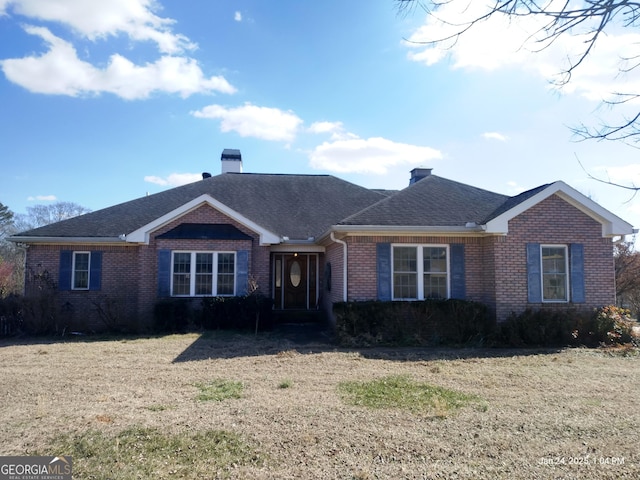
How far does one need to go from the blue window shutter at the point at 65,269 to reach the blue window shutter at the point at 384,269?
33.6 ft

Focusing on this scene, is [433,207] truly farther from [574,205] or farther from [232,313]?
[232,313]

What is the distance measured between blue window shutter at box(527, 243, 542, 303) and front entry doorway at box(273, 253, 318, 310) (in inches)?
289

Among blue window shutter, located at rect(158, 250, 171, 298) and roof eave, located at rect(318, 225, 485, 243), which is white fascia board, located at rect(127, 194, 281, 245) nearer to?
blue window shutter, located at rect(158, 250, 171, 298)

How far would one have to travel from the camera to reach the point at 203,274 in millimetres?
13766

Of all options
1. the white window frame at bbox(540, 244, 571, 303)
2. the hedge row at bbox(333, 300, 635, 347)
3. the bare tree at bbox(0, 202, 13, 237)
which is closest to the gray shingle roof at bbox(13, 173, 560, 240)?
the white window frame at bbox(540, 244, 571, 303)

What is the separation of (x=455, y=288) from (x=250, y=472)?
8.94 metres

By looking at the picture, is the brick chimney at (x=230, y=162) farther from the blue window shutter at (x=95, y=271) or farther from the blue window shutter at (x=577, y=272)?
the blue window shutter at (x=577, y=272)

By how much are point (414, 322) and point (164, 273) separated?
25.6 ft

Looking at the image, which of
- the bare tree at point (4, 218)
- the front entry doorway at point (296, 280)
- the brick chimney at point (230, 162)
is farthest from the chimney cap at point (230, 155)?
the bare tree at point (4, 218)

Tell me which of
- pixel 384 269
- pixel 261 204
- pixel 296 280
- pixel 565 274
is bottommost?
pixel 296 280

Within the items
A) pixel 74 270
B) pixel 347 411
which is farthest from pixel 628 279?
pixel 74 270

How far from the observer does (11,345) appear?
10.8 metres

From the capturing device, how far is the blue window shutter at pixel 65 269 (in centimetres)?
1418

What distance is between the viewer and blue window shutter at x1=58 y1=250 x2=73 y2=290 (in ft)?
46.5
